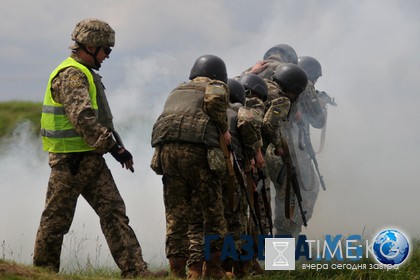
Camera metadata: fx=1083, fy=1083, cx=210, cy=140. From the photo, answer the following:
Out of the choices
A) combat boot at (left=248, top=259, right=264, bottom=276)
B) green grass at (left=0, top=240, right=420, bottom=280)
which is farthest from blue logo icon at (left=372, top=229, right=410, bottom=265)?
combat boot at (left=248, top=259, right=264, bottom=276)

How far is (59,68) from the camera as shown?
32.6 feet

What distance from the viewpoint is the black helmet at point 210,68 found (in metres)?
10.6

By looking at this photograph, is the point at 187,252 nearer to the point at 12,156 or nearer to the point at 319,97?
the point at 319,97

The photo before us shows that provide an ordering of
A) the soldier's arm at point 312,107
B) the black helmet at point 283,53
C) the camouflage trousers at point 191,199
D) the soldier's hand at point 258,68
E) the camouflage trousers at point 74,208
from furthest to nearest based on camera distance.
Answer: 1. the black helmet at point 283,53
2. the soldier's arm at point 312,107
3. the soldier's hand at point 258,68
4. the camouflage trousers at point 191,199
5. the camouflage trousers at point 74,208

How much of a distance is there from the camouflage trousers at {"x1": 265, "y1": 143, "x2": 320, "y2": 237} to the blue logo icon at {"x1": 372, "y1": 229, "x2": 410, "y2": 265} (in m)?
1.15

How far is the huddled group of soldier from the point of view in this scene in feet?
32.2

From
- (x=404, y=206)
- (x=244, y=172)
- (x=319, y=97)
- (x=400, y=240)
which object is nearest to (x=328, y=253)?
(x=400, y=240)

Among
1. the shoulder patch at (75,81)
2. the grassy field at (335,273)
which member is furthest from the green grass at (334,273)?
the shoulder patch at (75,81)

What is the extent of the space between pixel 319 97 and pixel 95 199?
6.02m

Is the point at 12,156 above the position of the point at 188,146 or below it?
above

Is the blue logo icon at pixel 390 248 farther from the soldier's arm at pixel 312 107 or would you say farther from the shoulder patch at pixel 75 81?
the shoulder patch at pixel 75 81

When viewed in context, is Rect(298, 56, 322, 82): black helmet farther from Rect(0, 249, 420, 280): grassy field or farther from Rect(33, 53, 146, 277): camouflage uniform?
Rect(33, 53, 146, 277): camouflage uniform

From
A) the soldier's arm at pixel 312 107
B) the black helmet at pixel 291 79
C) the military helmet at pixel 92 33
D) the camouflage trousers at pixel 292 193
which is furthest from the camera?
the soldier's arm at pixel 312 107

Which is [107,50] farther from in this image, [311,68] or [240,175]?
[311,68]
